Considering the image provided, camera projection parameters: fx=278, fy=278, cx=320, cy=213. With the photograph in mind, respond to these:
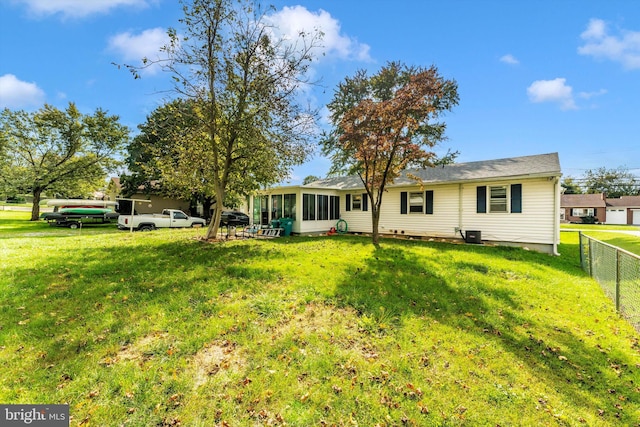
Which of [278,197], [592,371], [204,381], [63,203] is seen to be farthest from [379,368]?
[63,203]

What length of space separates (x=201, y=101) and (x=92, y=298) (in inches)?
303

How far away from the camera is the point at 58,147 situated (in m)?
24.2

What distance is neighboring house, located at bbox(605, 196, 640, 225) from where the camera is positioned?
37791 mm

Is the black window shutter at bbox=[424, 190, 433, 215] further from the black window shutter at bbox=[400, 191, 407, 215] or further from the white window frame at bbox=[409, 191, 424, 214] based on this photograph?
the black window shutter at bbox=[400, 191, 407, 215]

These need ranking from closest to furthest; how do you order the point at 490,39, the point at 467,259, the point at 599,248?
the point at 599,248, the point at 467,259, the point at 490,39

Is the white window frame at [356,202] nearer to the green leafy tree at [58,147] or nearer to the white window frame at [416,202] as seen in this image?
the white window frame at [416,202]

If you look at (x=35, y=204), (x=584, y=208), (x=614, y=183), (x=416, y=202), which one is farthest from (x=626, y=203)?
(x=35, y=204)

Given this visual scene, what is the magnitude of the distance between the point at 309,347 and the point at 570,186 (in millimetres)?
71988

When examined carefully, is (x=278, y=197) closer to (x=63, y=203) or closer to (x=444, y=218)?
(x=444, y=218)

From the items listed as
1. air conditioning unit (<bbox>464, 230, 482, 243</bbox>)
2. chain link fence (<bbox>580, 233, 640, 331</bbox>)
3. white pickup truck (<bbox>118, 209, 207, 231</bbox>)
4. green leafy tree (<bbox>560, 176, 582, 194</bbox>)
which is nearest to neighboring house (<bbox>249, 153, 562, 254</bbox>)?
air conditioning unit (<bbox>464, 230, 482, 243</bbox>)

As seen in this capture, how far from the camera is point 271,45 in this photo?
33.6 ft

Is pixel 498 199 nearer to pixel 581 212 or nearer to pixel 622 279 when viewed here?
pixel 622 279

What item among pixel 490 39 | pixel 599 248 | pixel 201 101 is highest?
pixel 490 39

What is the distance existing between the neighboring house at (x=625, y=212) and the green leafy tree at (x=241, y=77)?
166ft
